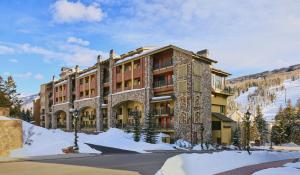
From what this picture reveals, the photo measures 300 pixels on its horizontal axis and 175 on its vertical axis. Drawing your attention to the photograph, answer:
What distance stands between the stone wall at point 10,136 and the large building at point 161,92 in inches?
915

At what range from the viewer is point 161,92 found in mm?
54562

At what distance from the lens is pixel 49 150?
3089 cm

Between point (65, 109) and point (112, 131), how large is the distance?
135 feet

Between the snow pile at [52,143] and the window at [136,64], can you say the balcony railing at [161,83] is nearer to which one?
the window at [136,64]

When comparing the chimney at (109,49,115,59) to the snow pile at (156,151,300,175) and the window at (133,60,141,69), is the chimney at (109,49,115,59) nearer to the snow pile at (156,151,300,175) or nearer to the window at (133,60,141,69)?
the window at (133,60,141,69)

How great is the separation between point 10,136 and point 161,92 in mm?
28951

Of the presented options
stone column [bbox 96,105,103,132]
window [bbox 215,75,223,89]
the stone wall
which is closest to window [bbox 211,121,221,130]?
window [bbox 215,75,223,89]

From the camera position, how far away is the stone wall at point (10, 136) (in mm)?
28408

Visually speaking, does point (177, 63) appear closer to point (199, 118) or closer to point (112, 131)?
point (199, 118)

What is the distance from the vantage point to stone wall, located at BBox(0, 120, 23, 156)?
2841 cm

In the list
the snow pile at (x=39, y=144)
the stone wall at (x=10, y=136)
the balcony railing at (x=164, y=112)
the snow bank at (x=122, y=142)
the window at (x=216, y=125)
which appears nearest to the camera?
the stone wall at (x=10, y=136)

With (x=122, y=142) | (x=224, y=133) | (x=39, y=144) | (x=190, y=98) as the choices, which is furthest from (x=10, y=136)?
(x=224, y=133)

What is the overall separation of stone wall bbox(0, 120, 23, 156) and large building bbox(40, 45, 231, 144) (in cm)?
2324

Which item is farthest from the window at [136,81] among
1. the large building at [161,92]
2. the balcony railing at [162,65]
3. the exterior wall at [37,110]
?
the exterior wall at [37,110]
